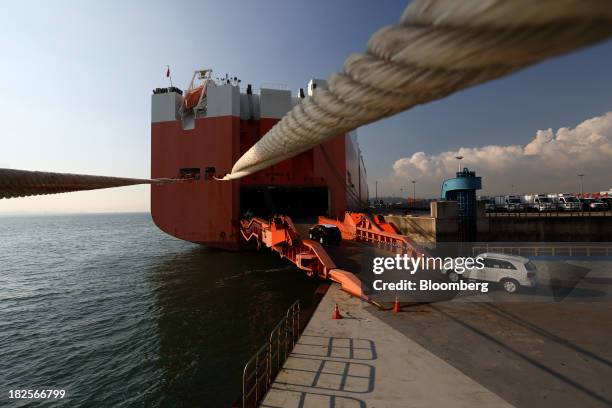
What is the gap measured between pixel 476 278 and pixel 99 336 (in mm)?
15263

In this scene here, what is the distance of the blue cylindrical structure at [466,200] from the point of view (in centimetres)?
2178

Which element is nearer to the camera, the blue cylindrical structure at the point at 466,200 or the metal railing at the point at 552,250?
the metal railing at the point at 552,250

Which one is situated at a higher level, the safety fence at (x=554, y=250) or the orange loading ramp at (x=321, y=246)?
the orange loading ramp at (x=321, y=246)

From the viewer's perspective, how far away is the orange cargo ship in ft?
79.2

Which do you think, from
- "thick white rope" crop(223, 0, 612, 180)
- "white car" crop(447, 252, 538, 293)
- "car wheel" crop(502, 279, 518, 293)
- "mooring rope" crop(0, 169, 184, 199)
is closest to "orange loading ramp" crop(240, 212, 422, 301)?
"white car" crop(447, 252, 538, 293)

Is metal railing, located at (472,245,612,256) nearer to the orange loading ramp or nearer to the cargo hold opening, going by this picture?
the orange loading ramp

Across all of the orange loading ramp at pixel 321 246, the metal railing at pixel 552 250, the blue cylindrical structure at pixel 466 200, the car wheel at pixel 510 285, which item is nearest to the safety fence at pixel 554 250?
the metal railing at pixel 552 250

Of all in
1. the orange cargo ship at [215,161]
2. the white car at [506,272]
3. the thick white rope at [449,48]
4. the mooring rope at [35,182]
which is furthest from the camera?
the orange cargo ship at [215,161]

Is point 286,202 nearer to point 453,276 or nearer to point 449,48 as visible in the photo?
point 453,276

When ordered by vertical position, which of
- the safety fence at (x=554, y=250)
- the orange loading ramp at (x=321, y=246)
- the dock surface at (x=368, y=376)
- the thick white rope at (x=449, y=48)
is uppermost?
the thick white rope at (x=449, y=48)

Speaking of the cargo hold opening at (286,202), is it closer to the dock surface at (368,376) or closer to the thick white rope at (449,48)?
the dock surface at (368,376)

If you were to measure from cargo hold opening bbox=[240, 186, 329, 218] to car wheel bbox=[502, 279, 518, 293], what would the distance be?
733 inches

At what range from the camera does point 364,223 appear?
18.4m

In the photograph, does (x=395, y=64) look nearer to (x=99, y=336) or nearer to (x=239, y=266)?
(x=99, y=336)
